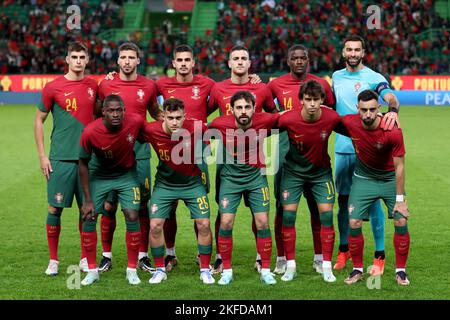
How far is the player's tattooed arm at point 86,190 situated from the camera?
7.91 meters

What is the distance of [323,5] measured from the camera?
37.2 m

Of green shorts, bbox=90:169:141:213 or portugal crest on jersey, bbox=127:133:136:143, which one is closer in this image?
portugal crest on jersey, bbox=127:133:136:143

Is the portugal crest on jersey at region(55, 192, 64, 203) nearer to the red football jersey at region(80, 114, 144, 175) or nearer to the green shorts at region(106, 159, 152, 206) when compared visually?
the green shorts at region(106, 159, 152, 206)

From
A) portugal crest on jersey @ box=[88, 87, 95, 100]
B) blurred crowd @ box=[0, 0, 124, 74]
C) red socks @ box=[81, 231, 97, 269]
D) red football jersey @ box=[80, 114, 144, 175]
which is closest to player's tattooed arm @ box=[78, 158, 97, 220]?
red football jersey @ box=[80, 114, 144, 175]

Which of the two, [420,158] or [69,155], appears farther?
[420,158]

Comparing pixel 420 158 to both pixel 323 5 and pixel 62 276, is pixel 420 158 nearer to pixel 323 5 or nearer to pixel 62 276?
pixel 62 276

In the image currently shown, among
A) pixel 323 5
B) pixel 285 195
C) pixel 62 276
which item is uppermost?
pixel 323 5

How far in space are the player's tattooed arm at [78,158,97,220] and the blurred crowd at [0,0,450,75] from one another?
80.5ft

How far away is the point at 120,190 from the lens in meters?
8.08

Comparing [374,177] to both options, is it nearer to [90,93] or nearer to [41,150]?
[90,93]

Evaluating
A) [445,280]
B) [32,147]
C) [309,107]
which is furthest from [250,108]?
[32,147]

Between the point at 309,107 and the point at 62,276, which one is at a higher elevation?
the point at 309,107

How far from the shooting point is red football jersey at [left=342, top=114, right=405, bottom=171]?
25.2 ft

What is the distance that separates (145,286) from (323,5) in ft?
102
